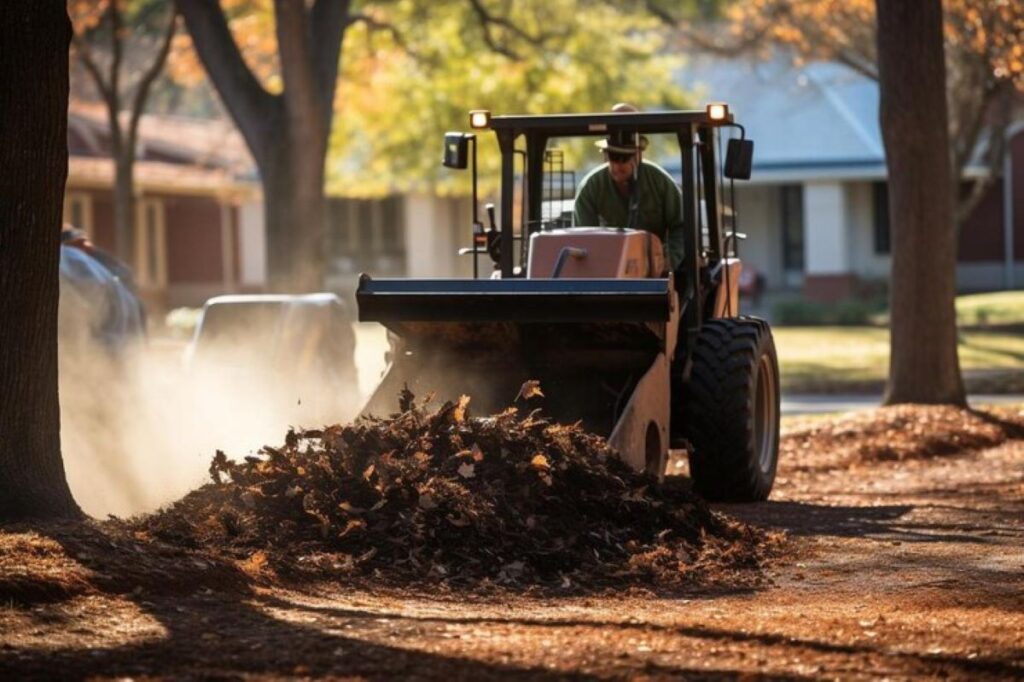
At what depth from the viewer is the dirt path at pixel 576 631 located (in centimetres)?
644

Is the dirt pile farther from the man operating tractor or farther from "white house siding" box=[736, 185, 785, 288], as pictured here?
"white house siding" box=[736, 185, 785, 288]

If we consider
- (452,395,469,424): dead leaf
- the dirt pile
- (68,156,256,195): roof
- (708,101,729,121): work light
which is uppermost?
(68,156,256,195): roof

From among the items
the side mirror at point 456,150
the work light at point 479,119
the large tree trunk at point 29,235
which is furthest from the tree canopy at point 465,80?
the large tree trunk at point 29,235

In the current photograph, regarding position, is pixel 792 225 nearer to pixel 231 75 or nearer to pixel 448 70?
pixel 448 70

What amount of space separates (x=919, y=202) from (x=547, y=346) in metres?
7.19

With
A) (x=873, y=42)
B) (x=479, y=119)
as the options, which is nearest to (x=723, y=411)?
(x=479, y=119)

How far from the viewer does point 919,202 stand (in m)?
17.9

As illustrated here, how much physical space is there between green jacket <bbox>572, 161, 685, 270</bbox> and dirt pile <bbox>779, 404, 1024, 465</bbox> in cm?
408

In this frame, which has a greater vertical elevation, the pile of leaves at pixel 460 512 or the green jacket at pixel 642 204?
the green jacket at pixel 642 204

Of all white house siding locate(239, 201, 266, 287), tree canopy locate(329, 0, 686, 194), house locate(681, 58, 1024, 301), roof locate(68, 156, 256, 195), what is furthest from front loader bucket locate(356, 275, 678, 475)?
white house siding locate(239, 201, 266, 287)

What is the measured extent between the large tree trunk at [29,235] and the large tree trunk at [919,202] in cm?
1059

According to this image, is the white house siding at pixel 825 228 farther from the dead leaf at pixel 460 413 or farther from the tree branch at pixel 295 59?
the dead leaf at pixel 460 413

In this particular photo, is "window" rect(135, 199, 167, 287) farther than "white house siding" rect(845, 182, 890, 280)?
No

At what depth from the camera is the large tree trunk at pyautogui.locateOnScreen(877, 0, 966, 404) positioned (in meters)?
17.6
